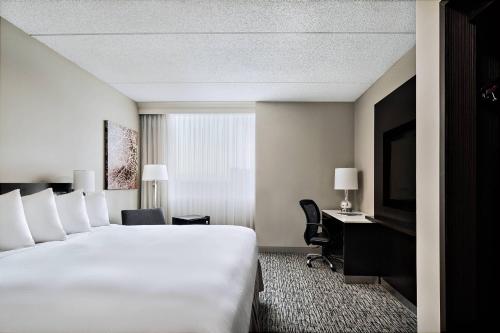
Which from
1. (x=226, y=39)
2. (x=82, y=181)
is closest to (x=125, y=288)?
(x=226, y=39)

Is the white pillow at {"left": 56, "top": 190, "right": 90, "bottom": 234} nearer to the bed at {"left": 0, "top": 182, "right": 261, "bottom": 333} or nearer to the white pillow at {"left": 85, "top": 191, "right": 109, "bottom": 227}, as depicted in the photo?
the white pillow at {"left": 85, "top": 191, "right": 109, "bottom": 227}

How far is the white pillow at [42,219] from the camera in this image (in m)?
2.64

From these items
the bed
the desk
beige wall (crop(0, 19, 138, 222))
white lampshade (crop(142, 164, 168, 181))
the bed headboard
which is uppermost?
beige wall (crop(0, 19, 138, 222))

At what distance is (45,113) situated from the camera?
3.43 m

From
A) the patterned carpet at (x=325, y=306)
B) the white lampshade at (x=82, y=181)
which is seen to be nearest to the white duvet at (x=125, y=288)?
the patterned carpet at (x=325, y=306)

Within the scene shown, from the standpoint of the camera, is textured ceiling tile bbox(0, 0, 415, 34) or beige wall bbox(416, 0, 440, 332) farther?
textured ceiling tile bbox(0, 0, 415, 34)

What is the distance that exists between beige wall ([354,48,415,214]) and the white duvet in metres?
2.85

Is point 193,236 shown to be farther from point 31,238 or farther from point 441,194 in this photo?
point 441,194

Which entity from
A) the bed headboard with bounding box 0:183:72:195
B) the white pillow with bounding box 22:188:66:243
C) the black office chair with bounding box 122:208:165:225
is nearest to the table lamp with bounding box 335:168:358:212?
the black office chair with bounding box 122:208:165:225

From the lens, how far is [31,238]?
2477 millimetres

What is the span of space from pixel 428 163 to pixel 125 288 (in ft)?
4.67

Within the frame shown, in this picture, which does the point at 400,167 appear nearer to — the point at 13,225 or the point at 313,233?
the point at 313,233

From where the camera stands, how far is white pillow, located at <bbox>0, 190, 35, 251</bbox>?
2.32m
